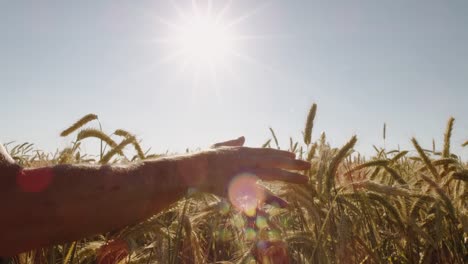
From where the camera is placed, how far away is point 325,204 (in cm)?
207

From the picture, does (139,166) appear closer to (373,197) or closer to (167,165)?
(167,165)

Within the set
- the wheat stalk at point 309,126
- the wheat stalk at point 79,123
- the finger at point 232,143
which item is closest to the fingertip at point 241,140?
the finger at point 232,143

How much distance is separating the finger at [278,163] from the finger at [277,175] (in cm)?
3

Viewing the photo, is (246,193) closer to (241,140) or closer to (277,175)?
(277,175)

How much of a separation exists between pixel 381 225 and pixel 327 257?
0.89m

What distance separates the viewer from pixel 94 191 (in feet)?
4.92

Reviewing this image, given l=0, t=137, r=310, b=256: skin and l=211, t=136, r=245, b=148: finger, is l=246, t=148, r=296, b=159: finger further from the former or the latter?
l=211, t=136, r=245, b=148: finger

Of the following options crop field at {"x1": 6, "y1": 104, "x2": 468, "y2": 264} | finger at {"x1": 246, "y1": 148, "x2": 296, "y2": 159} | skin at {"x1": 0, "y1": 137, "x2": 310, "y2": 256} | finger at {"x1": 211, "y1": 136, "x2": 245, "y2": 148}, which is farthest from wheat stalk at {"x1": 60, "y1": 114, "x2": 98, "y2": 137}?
finger at {"x1": 246, "y1": 148, "x2": 296, "y2": 159}

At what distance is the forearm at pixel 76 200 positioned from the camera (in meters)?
1.38

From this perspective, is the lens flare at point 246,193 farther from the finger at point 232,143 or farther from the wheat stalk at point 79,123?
the wheat stalk at point 79,123

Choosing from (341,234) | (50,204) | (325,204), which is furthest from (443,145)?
(50,204)

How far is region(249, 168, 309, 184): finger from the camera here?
1859 millimetres

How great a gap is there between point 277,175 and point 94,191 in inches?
32.7

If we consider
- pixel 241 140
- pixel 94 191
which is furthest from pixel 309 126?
pixel 94 191
